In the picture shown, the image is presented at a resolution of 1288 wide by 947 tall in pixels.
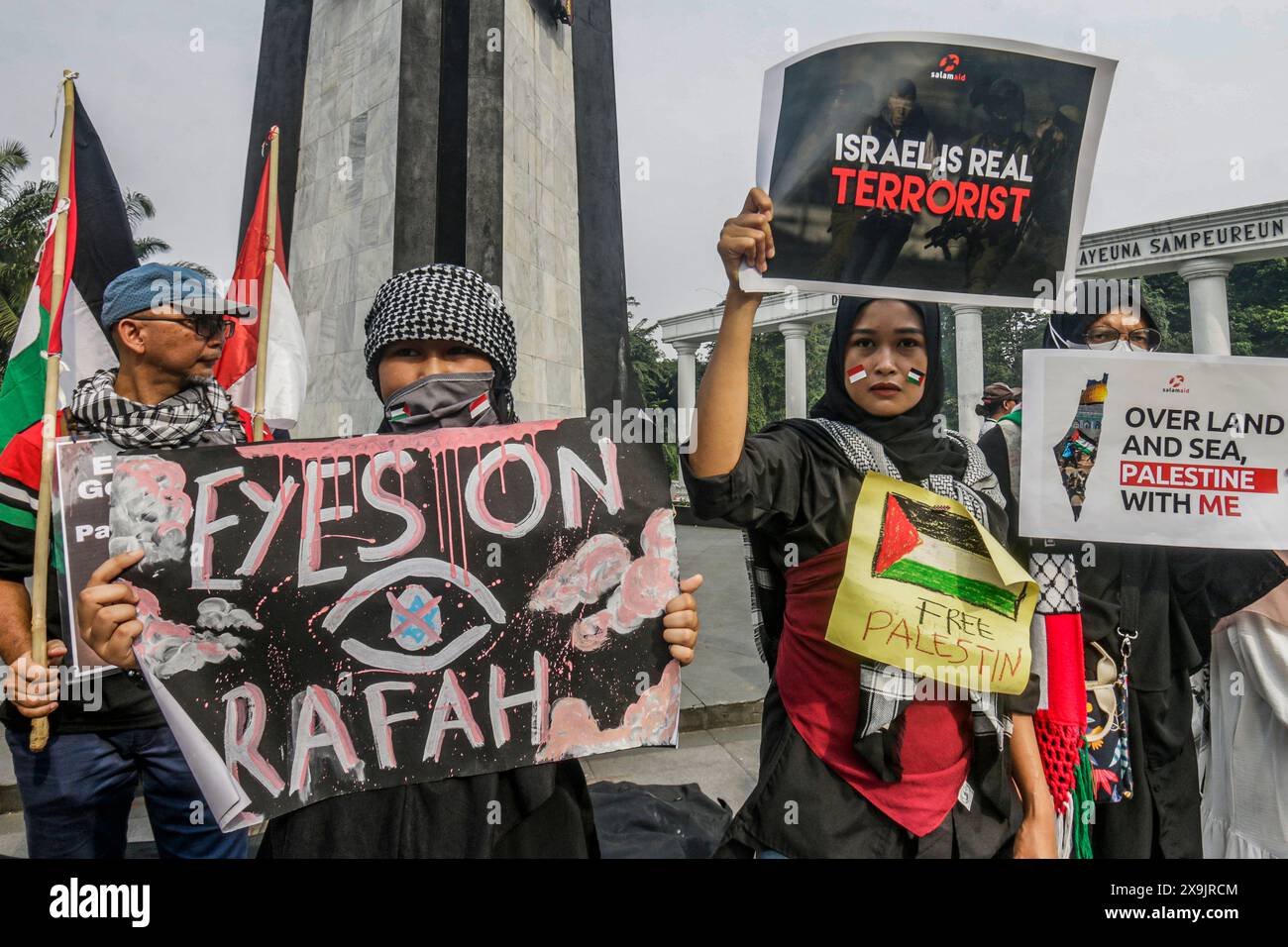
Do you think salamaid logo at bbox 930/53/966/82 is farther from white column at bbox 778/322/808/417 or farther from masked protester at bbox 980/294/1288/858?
white column at bbox 778/322/808/417

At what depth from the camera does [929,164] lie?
165 centimetres

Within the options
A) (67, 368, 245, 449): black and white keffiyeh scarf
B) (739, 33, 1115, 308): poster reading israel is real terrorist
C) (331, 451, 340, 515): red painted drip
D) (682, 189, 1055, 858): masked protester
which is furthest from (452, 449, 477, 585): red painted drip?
(67, 368, 245, 449): black and white keffiyeh scarf

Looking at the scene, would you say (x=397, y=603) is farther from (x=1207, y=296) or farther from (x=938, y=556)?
(x=1207, y=296)

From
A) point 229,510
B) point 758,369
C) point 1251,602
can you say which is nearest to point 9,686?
point 229,510

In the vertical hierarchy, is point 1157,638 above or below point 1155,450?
below

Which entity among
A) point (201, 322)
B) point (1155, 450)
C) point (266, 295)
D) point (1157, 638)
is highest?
point (266, 295)

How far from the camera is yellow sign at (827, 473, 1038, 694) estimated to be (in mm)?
1551

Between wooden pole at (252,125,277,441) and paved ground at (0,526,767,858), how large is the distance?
1.91 meters

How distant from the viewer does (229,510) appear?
153 centimetres

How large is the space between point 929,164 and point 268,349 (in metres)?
3.26

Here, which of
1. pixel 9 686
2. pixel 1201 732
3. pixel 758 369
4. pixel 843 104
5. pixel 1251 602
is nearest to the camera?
pixel 843 104

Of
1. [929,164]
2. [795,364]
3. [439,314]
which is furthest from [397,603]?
[795,364]

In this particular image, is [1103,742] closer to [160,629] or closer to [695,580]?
[695,580]
